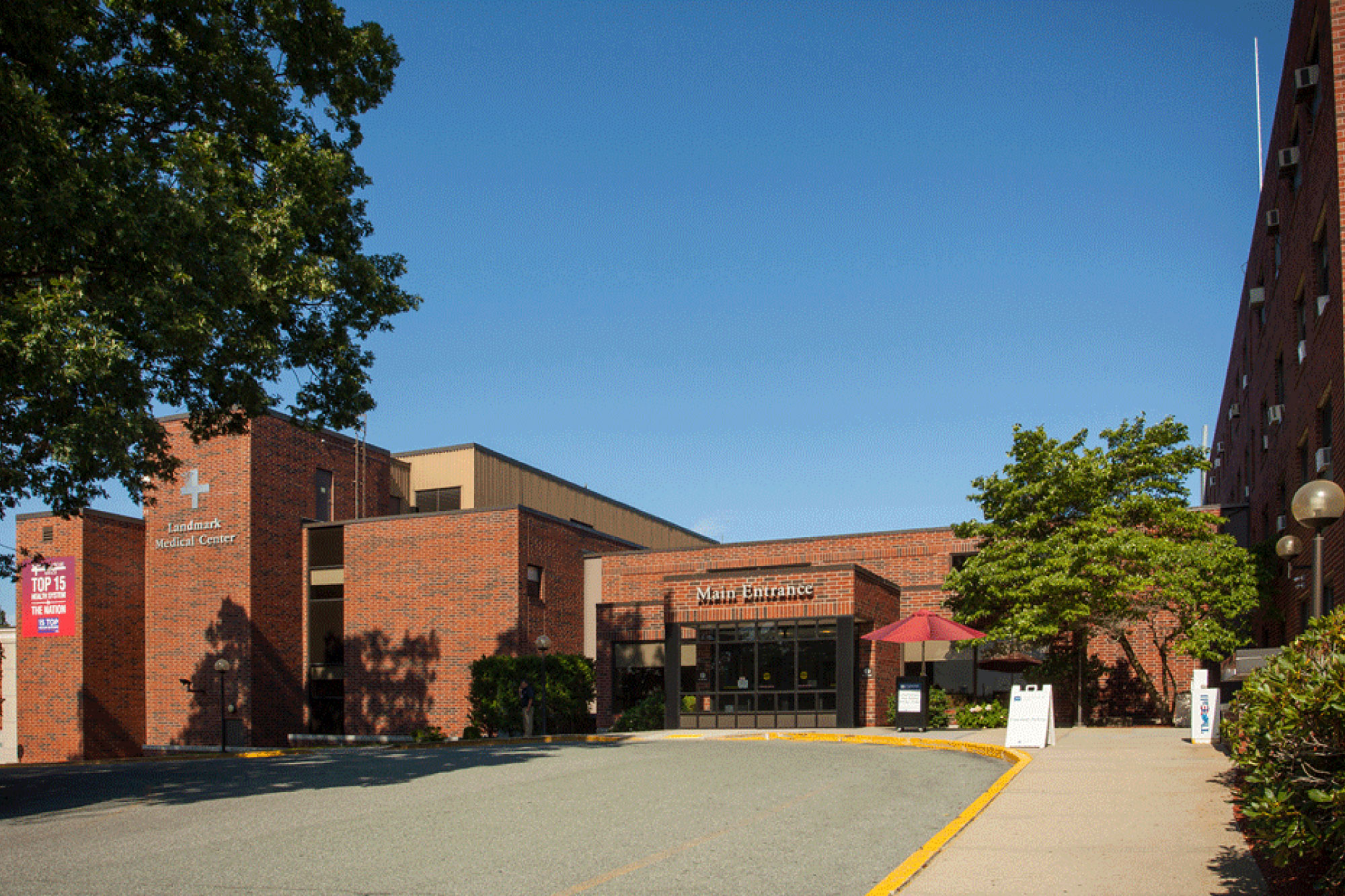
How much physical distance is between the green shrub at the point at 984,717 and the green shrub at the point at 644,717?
332 inches

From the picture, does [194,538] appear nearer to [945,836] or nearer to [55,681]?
[55,681]

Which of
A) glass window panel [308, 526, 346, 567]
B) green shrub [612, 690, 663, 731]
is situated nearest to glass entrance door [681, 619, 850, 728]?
green shrub [612, 690, 663, 731]

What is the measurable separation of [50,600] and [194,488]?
6.81m

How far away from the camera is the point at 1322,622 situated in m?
7.04

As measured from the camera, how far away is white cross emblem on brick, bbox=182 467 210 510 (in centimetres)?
3875

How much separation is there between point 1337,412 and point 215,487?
110 ft

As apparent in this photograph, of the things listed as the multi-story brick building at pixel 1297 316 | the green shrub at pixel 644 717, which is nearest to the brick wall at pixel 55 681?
the green shrub at pixel 644 717

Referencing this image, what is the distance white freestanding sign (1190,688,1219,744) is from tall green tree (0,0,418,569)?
14.4 m

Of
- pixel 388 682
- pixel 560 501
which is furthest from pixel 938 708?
pixel 560 501

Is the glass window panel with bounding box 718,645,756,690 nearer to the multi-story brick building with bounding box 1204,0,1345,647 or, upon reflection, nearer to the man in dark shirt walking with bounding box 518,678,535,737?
the man in dark shirt walking with bounding box 518,678,535,737

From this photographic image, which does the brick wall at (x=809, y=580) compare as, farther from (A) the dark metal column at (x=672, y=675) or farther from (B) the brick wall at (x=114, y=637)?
(B) the brick wall at (x=114, y=637)

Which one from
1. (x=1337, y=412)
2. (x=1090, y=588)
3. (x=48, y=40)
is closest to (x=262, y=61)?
(x=48, y=40)

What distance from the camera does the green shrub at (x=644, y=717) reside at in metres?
31.7

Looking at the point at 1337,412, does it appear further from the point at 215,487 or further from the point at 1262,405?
the point at 215,487
